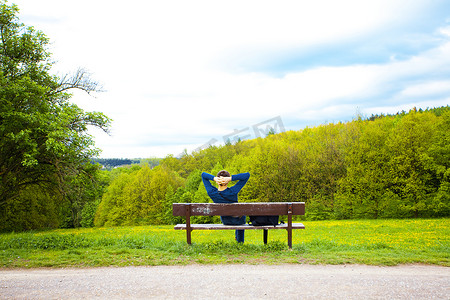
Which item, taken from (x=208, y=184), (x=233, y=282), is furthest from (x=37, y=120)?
(x=233, y=282)

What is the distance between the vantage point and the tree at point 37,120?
13656 millimetres

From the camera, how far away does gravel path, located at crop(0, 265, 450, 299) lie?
5375 millimetres

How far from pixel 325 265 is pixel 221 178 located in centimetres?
367

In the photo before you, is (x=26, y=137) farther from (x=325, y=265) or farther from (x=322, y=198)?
(x=322, y=198)

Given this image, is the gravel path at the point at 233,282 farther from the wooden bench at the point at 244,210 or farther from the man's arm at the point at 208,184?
the man's arm at the point at 208,184

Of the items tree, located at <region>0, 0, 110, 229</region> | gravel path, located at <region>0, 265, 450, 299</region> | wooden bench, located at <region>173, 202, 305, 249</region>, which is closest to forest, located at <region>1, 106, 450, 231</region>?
tree, located at <region>0, 0, 110, 229</region>

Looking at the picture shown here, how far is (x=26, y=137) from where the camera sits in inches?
513

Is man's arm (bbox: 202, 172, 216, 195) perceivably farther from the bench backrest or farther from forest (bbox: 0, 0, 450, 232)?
forest (bbox: 0, 0, 450, 232)

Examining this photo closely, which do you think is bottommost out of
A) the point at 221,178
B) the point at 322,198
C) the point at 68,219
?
the point at 68,219

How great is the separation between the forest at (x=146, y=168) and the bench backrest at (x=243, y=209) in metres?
7.19

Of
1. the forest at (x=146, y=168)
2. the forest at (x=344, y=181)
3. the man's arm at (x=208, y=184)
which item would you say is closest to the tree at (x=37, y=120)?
the forest at (x=146, y=168)

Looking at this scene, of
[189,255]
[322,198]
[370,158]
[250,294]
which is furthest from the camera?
[322,198]

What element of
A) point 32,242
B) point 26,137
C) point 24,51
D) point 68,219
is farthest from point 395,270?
point 68,219

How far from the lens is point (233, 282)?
5918 millimetres
